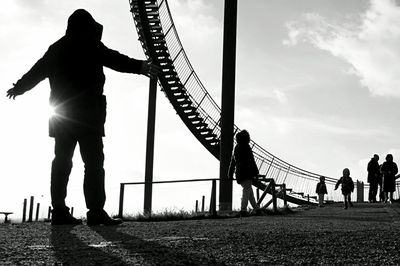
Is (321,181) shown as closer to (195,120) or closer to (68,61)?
(195,120)

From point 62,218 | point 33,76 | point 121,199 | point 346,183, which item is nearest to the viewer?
point 33,76

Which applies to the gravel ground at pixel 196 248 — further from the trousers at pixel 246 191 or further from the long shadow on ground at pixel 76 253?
the trousers at pixel 246 191

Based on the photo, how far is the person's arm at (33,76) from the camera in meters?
6.05

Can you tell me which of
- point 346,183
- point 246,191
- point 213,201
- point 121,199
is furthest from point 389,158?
point 121,199

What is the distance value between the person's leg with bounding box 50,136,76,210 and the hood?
1080 mm

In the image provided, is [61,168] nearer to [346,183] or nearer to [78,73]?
[78,73]

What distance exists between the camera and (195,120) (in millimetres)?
21656

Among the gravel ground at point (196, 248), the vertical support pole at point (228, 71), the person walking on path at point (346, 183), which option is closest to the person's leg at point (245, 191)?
the vertical support pole at point (228, 71)

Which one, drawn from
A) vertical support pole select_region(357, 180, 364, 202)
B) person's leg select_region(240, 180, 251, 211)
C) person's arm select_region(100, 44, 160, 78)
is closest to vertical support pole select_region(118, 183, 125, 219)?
person's leg select_region(240, 180, 251, 211)

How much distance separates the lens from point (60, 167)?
5.97m

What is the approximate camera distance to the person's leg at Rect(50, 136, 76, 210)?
19.6ft

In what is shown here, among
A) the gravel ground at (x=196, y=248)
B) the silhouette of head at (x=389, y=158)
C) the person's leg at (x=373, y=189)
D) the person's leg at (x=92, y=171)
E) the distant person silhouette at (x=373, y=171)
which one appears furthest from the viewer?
the person's leg at (x=373, y=189)

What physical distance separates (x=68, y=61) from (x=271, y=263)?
339 cm

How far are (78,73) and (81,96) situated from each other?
0.24m
